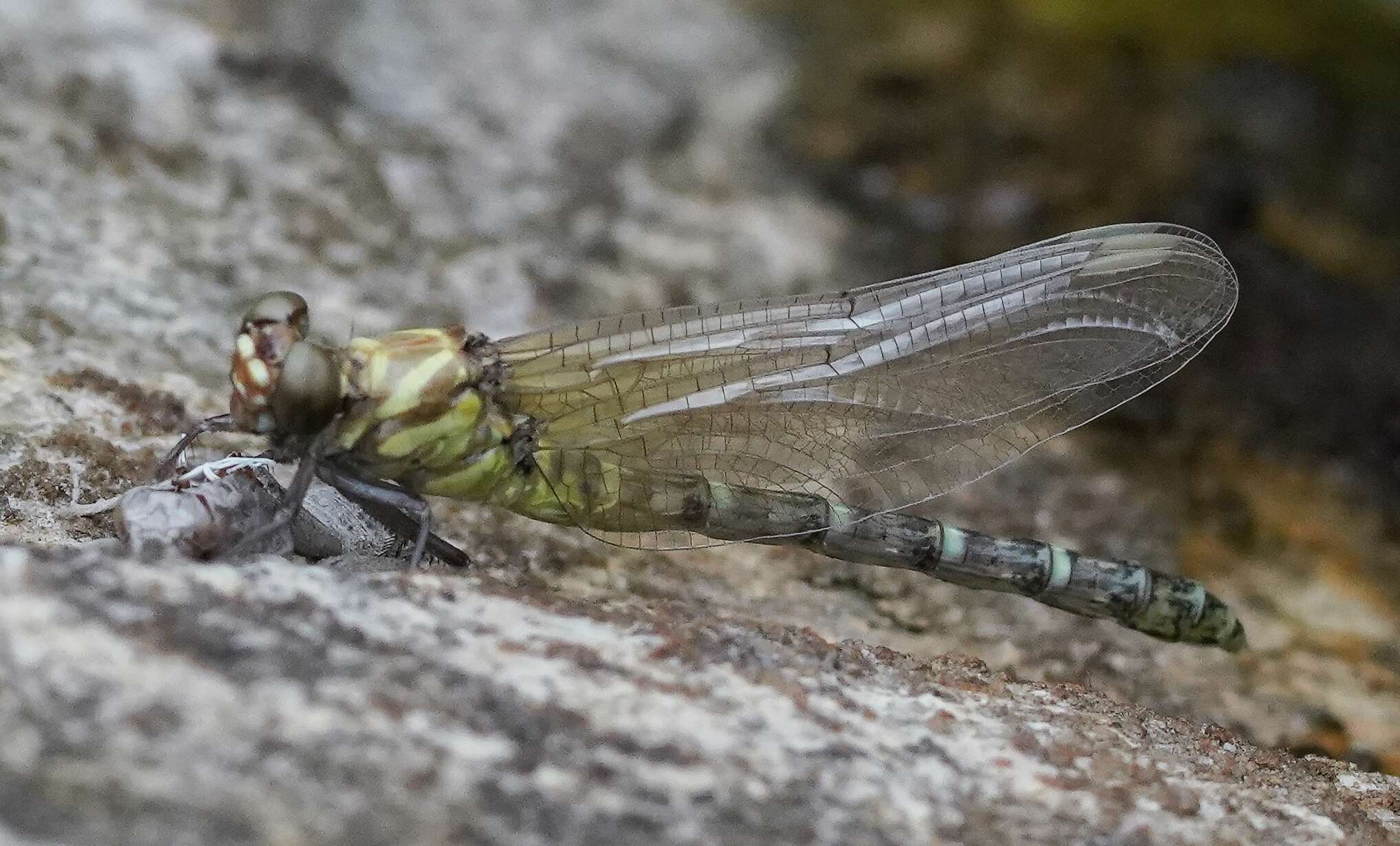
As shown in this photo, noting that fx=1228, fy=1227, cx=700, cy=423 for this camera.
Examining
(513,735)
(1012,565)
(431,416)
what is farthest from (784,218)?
(513,735)

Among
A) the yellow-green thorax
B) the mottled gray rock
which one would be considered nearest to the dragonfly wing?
the yellow-green thorax

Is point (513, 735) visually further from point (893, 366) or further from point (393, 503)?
point (893, 366)

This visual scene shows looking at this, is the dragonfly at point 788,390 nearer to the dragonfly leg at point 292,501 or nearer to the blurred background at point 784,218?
the dragonfly leg at point 292,501

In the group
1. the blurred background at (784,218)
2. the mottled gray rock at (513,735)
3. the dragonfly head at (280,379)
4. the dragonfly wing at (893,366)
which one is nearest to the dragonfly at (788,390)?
the dragonfly wing at (893,366)

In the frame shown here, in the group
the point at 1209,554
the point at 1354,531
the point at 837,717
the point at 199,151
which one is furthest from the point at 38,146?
the point at 1354,531

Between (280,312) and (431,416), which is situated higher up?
(280,312)
